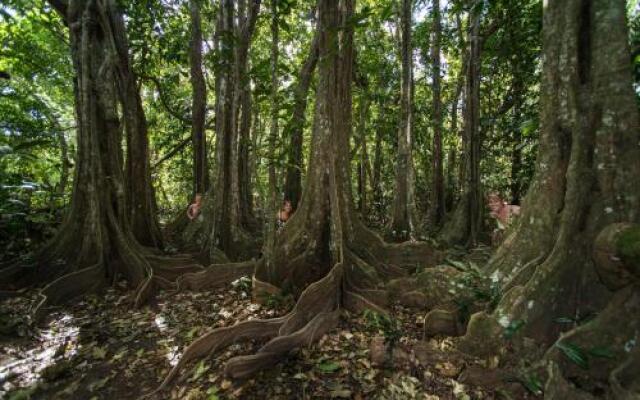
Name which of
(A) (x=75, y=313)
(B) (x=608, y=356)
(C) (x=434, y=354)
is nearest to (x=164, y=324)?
(A) (x=75, y=313)

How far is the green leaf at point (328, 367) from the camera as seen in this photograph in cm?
310

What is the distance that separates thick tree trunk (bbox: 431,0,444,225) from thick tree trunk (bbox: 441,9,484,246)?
1670 mm

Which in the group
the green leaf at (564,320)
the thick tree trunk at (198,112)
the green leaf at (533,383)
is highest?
the thick tree trunk at (198,112)

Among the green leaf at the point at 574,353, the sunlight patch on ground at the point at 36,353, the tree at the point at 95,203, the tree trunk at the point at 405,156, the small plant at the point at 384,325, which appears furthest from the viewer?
the tree trunk at the point at 405,156

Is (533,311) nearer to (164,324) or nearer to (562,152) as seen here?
(562,152)

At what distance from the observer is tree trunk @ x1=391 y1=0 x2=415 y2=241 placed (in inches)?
286

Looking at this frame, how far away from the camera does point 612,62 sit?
2.93 meters

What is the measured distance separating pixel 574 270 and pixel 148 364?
410 cm

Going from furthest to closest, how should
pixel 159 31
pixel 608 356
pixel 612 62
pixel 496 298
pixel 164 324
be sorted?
1. pixel 159 31
2. pixel 164 324
3. pixel 496 298
4. pixel 612 62
5. pixel 608 356

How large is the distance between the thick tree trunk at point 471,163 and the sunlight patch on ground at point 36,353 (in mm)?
6789

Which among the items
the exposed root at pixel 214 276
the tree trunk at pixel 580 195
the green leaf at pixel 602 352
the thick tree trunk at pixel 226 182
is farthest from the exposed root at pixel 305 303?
the green leaf at pixel 602 352

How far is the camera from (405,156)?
7.40 m

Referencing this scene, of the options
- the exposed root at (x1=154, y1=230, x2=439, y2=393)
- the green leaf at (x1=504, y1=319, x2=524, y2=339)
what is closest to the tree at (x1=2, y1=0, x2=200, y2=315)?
the exposed root at (x1=154, y1=230, x2=439, y2=393)

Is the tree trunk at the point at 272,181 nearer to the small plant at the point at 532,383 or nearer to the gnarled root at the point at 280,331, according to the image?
the gnarled root at the point at 280,331
